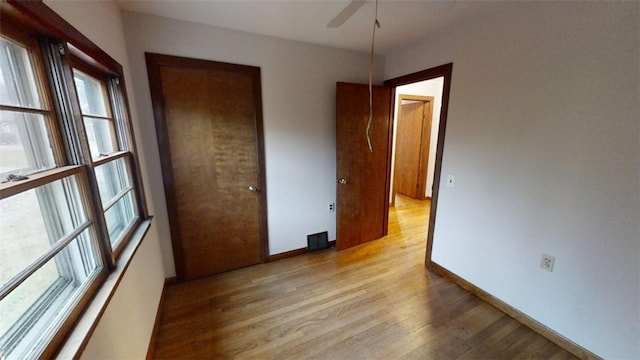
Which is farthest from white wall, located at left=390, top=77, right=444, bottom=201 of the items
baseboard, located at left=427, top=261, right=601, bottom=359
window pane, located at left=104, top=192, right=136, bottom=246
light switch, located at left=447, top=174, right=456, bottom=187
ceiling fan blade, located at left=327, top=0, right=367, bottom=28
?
window pane, located at left=104, top=192, right=136, bottom=246

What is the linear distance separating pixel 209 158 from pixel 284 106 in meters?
0.84

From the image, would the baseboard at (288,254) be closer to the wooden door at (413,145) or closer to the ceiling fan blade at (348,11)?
the ceiling fan blade at (348,11)

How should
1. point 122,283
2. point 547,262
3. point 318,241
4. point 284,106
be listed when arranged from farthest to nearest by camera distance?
1. point 318,241
2. point 284,106
3. point 547,262
4. point 122,283

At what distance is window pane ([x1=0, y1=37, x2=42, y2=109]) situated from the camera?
736 millimetres

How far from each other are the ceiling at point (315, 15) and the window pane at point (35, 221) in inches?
54.6

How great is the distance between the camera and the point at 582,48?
4.39 feet

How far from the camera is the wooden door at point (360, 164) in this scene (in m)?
2.49

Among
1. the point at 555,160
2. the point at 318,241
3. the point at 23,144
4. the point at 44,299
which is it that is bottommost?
the point at 318,241

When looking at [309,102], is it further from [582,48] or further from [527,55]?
[582,48]

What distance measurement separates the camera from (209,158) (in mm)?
2086

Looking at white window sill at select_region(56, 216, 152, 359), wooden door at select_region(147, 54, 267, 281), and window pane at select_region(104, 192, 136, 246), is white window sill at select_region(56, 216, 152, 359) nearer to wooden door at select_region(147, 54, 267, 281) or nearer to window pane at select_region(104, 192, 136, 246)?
window pane at select_region(104, 192, 136, 246)

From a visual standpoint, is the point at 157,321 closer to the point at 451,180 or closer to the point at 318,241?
the point at 318,241

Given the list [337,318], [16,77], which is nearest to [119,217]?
[16,77]

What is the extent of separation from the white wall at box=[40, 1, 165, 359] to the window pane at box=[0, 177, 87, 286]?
0.36 m
